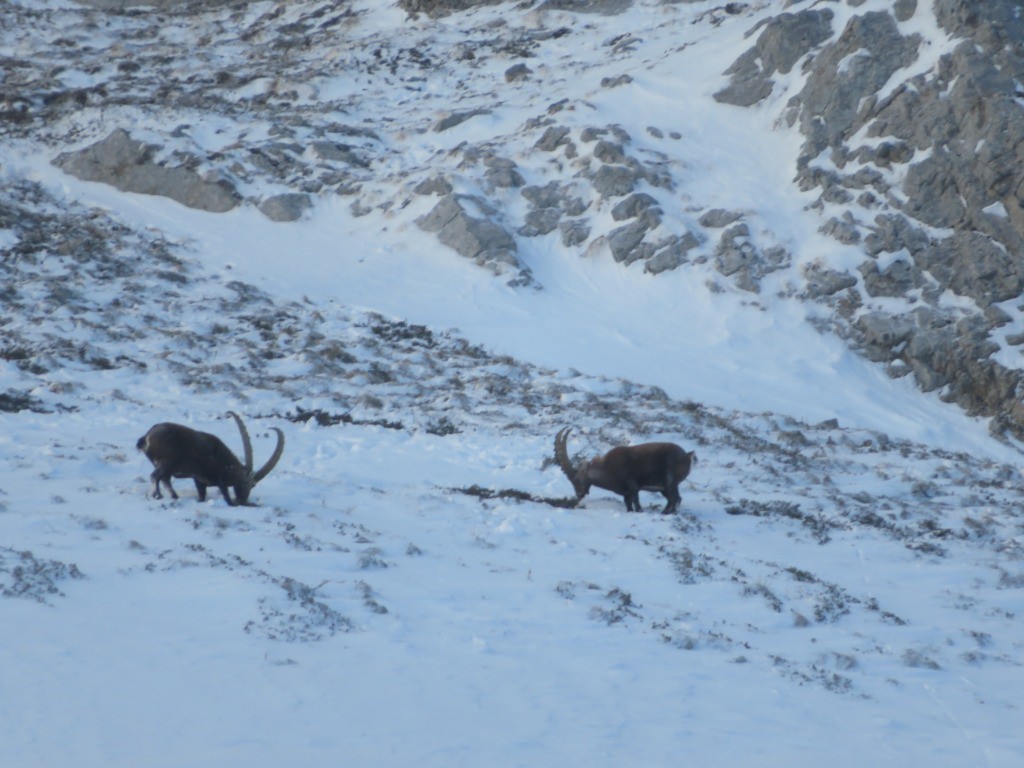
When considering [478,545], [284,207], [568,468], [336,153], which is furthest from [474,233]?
[478,545]

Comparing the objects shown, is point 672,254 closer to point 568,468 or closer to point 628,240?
point 628,240

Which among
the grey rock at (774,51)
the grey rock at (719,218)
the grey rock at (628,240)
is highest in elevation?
the grey rock at (774,51)

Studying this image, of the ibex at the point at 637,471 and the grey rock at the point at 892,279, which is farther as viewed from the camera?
the grey rock at the point at 892,279

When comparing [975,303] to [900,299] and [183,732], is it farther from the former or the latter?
[183,732]

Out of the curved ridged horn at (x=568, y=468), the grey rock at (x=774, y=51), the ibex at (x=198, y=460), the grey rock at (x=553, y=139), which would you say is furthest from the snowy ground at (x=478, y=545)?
the grey rock at (x=774, y=51)

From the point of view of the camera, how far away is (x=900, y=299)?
86.1 feet

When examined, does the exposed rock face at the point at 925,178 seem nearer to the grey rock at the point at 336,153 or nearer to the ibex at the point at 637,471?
the grey rock at the point at 336,153

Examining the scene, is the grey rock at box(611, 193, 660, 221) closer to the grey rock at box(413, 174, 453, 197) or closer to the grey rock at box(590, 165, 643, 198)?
the grey rock at box(590, 165, 643, 198)

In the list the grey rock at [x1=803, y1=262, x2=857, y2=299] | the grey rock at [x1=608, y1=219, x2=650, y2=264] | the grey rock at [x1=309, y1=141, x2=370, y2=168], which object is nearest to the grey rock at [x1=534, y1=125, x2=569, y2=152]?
the grey rock at [x1=608, y1=219, x2=650, y2=264]

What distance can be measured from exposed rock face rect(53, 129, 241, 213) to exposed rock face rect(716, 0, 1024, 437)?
16.4 m

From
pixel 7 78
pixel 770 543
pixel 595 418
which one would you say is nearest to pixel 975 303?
pixel 595 418

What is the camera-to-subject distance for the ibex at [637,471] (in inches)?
491

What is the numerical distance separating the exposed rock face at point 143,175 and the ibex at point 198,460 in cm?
2201

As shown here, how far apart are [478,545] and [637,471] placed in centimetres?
311
